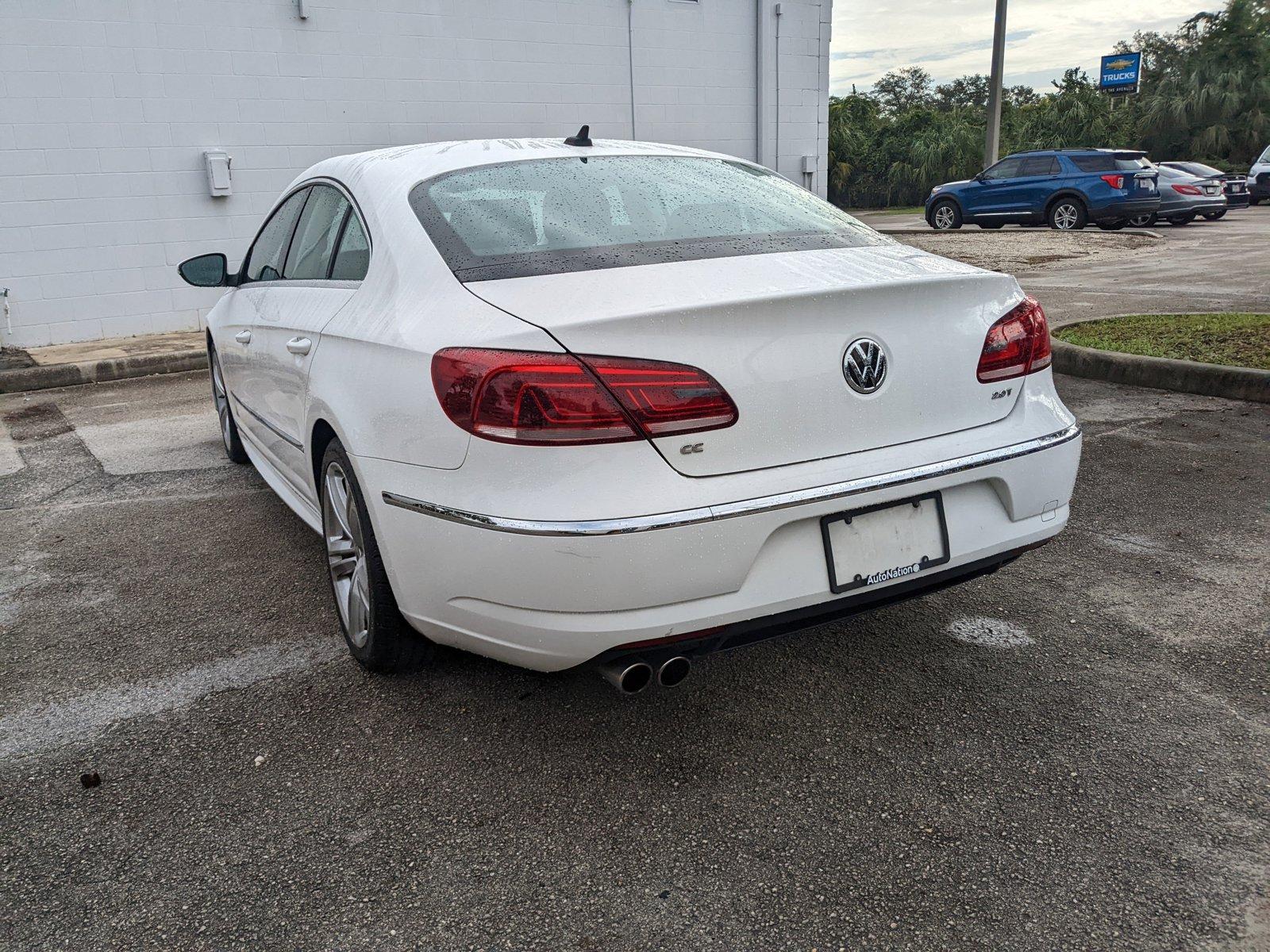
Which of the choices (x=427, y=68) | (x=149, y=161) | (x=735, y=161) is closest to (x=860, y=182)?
(x=427, y=68)

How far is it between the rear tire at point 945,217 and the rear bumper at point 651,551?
779 inches

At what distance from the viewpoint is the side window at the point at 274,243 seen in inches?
165

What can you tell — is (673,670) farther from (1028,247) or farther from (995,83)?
(995,83)

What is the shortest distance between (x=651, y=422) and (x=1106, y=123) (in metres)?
43.4

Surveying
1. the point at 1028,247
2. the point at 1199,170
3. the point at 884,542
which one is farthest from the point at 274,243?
the point at 1199,170

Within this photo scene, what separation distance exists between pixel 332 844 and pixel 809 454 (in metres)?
1.38

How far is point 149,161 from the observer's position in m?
10.3

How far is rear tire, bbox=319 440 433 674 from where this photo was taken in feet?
9.42

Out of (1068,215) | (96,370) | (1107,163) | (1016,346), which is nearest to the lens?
(1016,346)

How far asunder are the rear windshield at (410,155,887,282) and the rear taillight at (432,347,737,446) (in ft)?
1.33

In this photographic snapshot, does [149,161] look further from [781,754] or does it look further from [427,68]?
[781,754]

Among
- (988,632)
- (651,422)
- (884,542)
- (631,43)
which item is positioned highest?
(631,43)

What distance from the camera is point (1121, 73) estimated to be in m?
45.3

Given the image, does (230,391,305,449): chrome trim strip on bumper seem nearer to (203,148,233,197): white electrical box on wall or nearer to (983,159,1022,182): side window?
(203,148,233,197): white electrical box on wall
